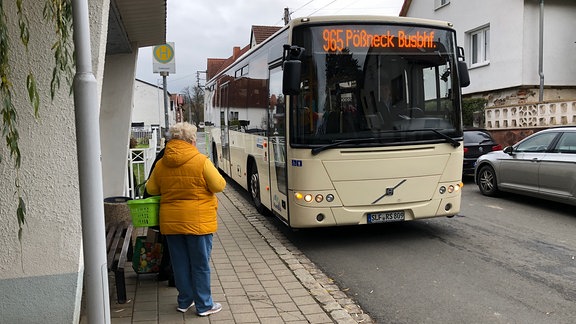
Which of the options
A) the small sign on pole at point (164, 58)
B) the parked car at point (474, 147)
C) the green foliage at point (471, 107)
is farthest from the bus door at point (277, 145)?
the green foliage at point (471, 107)

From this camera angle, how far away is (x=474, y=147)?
42.1 feet

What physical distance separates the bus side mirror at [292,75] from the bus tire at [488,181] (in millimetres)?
6386

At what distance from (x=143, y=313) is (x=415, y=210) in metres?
3.95

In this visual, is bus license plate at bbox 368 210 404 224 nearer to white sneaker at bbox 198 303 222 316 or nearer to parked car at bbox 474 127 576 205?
white sneaker at bbox 198 303 222 316

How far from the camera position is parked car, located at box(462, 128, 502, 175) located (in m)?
12.8

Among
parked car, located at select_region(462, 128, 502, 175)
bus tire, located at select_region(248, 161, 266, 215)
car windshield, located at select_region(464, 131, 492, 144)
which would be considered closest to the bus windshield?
bus tire, located at select_region(248, 161, 266, 215)

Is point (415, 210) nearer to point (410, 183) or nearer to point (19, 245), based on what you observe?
point (410, 183)

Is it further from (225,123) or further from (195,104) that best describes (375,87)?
(195,104)

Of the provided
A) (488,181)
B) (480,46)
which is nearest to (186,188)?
(488,181)

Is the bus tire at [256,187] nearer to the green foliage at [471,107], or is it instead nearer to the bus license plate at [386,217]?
the bus license plate at [386,217]

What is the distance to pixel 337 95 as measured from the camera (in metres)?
6.39

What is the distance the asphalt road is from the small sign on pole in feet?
14.7

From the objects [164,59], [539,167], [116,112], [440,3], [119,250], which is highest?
[440,3]

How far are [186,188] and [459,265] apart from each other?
11.8 ft
